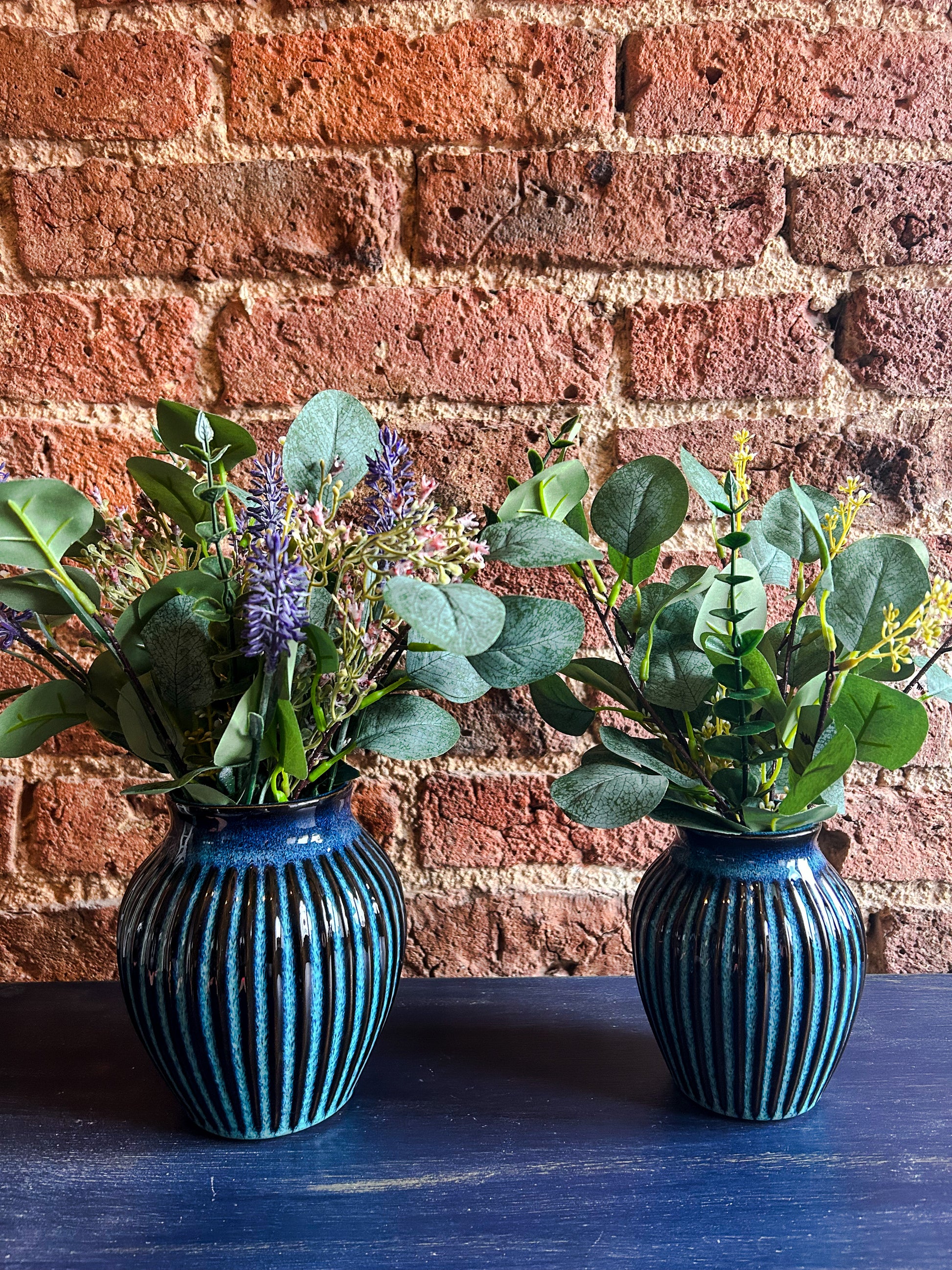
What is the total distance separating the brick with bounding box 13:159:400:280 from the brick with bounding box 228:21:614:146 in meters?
0.04

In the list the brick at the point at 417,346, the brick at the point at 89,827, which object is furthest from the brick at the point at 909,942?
the brick at the point at 89,827

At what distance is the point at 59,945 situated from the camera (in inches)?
31.8

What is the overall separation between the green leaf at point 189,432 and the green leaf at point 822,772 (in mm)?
372

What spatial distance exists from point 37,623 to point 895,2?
0.82 m

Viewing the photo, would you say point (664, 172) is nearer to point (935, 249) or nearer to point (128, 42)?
point (935, 249)

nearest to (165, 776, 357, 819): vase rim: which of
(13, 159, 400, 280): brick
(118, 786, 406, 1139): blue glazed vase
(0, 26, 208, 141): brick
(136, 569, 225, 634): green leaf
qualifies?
(118, 786, 406, 1139): blue glazed vase

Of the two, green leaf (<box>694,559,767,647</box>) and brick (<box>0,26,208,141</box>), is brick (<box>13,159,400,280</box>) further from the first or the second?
green leaf (<box>694,559,767,647</box>)

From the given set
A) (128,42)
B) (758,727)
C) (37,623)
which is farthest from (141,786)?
(128,42)

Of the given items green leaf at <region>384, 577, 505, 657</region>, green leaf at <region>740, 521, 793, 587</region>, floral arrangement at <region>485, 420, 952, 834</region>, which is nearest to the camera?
green leaf at <region>384, 577, 505, 657</region>

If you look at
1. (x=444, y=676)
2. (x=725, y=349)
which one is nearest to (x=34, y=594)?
(x=444, y=676)

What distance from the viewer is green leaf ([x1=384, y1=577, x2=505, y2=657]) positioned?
0.42 metres

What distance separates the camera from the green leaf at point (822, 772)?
50 centimetres

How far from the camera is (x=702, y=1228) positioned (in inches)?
19.0

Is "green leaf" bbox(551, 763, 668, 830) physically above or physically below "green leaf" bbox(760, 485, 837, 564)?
below
